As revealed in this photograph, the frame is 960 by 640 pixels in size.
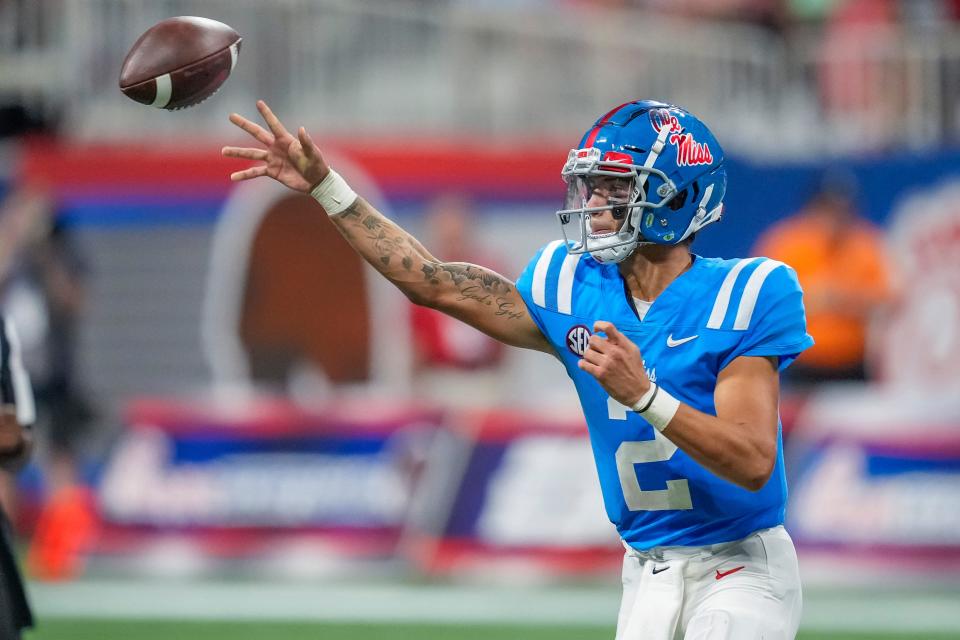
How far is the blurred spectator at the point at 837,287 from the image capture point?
9133 millimetres

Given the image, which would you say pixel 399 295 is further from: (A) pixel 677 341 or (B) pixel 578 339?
(A) pixel 677 341

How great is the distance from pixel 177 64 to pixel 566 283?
4.03ft

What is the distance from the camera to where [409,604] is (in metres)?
8.00

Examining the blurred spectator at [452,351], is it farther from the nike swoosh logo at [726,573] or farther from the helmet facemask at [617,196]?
the nike swoosh logo at [726,573]

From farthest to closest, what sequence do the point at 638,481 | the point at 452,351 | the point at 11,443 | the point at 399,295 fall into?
the point at 399,295 → the point at 452,351 → the point at 11,443 → the point at 638,481

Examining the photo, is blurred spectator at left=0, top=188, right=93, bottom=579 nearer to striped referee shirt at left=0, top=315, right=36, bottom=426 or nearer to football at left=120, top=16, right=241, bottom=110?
striped referee shirt at left=0, top=315, right=36, bottom=426

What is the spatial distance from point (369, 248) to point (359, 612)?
4058 millimetres

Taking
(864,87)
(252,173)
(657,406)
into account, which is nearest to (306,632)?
(252,173)

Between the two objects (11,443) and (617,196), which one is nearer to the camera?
(617,196)

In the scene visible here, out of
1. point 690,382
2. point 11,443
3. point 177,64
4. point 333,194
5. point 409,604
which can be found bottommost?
point 409,604

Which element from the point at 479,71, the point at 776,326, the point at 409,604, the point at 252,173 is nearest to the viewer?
the point at 776,326

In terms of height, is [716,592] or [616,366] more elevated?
[616,366]

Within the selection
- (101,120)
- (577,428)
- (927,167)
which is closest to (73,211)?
(101,120)

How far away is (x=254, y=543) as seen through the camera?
916 centimetres
